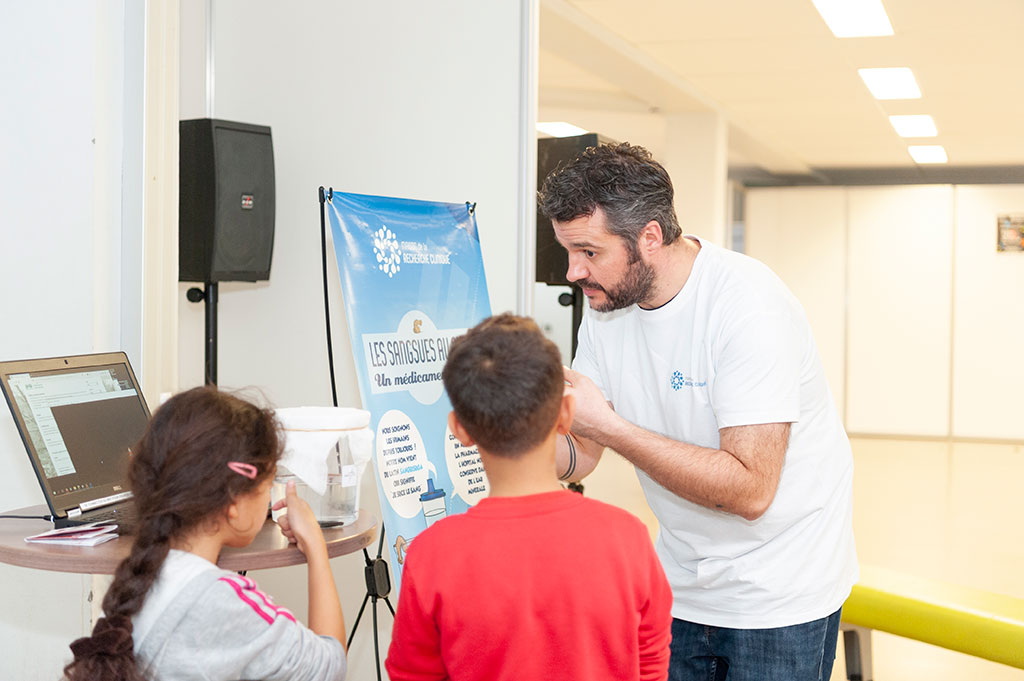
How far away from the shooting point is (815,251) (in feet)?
34.8

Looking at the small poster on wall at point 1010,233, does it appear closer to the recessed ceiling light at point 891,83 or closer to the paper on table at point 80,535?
the recessed ceiling light at point 891,83

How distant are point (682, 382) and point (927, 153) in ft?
29.7

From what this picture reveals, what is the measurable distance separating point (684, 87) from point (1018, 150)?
13.5 feet

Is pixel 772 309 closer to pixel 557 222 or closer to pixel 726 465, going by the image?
pixel 726 465

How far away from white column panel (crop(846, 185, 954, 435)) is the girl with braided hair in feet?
31.8

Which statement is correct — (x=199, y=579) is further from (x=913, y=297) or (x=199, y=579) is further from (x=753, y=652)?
(x=913, y=297)

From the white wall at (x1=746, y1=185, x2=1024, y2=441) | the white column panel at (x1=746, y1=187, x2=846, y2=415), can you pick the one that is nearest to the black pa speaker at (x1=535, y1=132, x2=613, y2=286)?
the white column panel at (x1=746, y1=187, x2=846, y2=415)


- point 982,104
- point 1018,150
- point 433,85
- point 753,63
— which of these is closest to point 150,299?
point 433,85

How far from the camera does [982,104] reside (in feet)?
24.8

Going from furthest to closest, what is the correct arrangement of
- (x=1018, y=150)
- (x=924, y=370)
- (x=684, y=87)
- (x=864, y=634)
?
(x=924, y=370) → (x=1018, y=150) → (x=684, y=87) → (x=864, y=634)

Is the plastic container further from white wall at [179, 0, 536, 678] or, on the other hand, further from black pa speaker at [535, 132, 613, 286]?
black pa speaker at [535, 132, 613, 286]

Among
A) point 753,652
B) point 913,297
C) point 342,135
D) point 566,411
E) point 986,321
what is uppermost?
point 342,135

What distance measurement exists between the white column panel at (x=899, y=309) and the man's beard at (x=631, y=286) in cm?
919

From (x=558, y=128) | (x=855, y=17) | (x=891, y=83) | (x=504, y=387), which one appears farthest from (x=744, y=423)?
(x=558, y=128)
